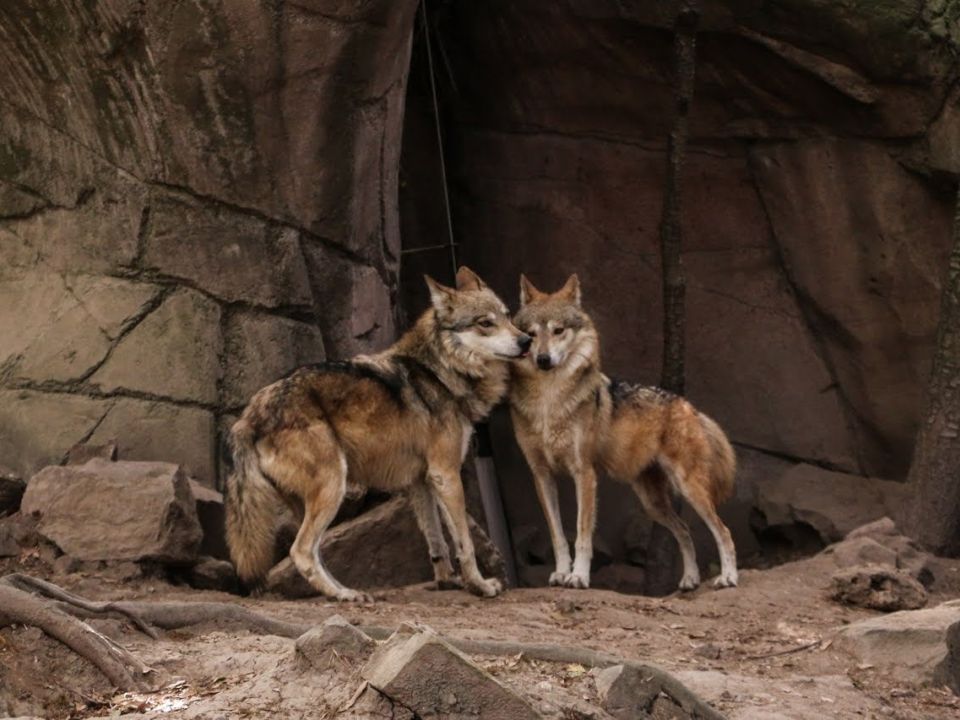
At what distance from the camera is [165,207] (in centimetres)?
1038

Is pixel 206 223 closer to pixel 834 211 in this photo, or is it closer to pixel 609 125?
pixel 609 125

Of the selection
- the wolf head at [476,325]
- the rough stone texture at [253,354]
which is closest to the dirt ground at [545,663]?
the wolf head at [476,325]

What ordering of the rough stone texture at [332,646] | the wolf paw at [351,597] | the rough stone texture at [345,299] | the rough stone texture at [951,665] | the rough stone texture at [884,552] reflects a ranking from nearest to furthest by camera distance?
the rough stone texture at [332,646] → the rough stone texture at [951,665] → the wolf paw at [351,597] → the rough stone texture at [884,552] → the rough stone texture at [345,299]

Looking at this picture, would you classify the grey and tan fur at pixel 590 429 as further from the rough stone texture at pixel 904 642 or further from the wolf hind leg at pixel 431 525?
the rough stone texture at pixel 904 642

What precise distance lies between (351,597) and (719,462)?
10.5 ft

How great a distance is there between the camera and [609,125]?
13.5m

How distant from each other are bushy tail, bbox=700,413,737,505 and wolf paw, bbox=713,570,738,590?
0.79 m

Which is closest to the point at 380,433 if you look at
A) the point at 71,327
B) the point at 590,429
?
the point at 590,429

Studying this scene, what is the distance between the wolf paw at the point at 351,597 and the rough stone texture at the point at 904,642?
8.38 feet

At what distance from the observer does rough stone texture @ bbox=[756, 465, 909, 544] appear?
41.4 feet

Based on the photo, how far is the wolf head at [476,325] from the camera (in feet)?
32.4

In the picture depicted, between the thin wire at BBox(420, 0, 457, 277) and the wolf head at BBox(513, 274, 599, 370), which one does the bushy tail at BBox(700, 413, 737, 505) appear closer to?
the wolf head at BBox(513, 274, 599, 370)

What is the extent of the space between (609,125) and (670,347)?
2.27m

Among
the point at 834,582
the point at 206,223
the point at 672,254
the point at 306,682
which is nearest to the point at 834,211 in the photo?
the point at 672,254
